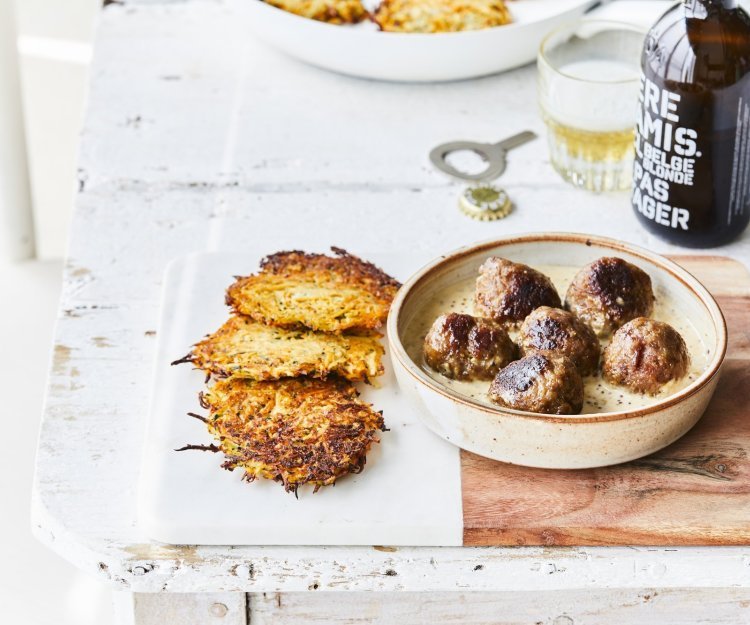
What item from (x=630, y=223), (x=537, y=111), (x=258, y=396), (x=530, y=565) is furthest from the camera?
(x=537, y=111)

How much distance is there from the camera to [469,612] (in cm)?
110

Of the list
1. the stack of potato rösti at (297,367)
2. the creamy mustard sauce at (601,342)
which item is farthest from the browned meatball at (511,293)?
the stack of potato rösti at (297,367)

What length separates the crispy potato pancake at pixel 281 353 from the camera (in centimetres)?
113

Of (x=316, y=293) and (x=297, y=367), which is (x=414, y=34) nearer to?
(x=316, y=293)

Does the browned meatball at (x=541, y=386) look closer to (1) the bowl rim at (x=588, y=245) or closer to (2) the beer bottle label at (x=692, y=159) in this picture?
(1) the bowl rim at (x=588, y=245)

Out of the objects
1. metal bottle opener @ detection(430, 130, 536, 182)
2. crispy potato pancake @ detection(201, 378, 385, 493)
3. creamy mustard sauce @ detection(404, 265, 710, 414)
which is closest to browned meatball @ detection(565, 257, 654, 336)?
creamy mustard sauce @ detection(404, 265, 710, 414)

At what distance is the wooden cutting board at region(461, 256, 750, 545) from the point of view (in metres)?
1.01

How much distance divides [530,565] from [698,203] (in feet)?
1.88

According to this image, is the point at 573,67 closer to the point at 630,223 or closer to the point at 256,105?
the point at 630,223

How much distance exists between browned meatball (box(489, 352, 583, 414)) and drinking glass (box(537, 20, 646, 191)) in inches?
22.9

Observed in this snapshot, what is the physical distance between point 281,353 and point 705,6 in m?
0.59

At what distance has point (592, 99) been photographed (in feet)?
4.99

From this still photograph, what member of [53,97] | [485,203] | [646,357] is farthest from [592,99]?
[53,97]

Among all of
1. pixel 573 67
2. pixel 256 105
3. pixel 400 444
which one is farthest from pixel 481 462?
pixel 256 105
